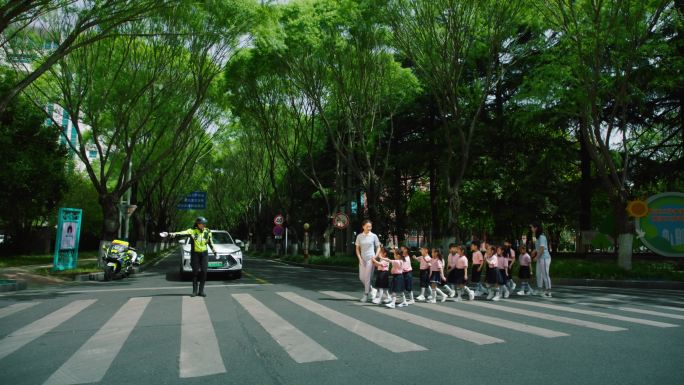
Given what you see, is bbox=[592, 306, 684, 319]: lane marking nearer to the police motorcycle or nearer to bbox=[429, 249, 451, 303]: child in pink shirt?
bbox=[429, 249, 451, 303]: child in pink shirt

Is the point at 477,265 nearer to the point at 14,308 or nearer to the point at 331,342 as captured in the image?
the point at 331,342

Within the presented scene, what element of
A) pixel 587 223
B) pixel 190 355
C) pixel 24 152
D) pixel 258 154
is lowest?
pixel 190 355

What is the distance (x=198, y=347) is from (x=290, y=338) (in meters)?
1.09

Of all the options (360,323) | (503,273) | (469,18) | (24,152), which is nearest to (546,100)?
(469,18)

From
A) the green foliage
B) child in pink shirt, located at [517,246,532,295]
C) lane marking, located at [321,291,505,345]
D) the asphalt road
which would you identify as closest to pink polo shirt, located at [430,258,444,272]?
the asphalt road

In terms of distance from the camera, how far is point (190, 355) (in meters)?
5.07

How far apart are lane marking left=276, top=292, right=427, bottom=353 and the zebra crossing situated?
0.01m

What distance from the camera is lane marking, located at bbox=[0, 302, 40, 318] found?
25.6ft

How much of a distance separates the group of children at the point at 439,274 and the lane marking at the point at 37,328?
535 centimetres

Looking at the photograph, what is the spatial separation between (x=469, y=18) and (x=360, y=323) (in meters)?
11.8

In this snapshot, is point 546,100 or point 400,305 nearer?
point 400,305

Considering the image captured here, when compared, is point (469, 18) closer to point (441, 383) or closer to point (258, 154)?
point (441, 383)

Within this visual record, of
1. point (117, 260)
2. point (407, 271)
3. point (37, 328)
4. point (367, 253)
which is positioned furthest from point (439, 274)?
point (117, 260)

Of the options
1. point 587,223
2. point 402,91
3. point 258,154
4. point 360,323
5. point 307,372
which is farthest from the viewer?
point 258,154
